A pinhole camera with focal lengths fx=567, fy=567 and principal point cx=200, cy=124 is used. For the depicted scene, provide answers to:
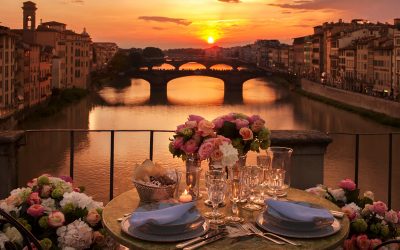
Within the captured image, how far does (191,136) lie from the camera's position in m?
1.76

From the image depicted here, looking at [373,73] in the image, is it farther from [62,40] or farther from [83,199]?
[83,199]

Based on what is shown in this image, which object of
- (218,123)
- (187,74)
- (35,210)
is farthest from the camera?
(187,74)

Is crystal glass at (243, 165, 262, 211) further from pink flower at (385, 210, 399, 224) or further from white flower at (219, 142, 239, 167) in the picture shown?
pink flower at (385, 210, 399, 224)

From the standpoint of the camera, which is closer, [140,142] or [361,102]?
[140,142]

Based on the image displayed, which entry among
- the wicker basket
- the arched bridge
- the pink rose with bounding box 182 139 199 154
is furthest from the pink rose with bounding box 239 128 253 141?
the arched bridge

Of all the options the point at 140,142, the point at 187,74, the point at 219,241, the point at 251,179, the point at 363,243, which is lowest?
the point at 140,142

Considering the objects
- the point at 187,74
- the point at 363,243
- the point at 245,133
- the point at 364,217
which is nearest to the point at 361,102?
the point at 187,74

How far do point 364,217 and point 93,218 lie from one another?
0.88 m

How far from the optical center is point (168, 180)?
67.4 inches

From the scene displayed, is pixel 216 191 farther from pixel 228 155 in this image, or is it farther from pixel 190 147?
pixel 190 147

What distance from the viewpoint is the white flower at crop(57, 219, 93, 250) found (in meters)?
1.65

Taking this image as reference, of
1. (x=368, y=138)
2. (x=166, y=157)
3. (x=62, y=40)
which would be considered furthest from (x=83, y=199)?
(x=62, y=40)

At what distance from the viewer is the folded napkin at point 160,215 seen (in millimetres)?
1396

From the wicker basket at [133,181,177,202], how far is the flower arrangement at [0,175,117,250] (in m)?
0.16
